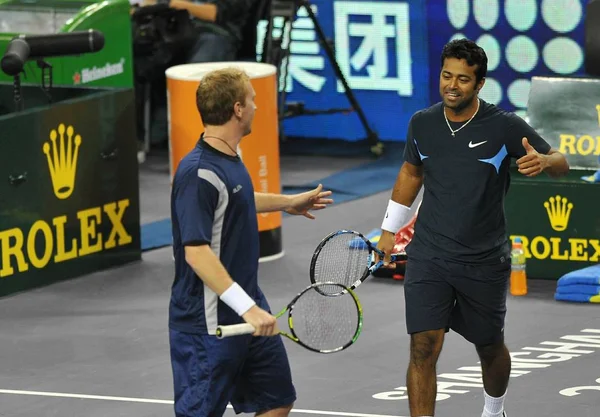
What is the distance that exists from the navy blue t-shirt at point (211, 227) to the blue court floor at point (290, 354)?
1.91m

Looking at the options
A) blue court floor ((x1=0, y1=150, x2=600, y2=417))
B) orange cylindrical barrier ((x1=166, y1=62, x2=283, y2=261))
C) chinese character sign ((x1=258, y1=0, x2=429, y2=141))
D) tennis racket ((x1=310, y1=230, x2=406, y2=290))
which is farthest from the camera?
chinese character sign ((x1=258, y1=0, x2=429, y2=141))

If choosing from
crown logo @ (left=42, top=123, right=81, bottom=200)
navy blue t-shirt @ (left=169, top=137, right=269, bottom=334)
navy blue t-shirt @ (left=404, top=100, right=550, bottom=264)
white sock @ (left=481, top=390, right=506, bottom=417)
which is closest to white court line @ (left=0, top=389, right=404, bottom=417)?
white sock @ (left=481, top=390, right=506, bottom=417)

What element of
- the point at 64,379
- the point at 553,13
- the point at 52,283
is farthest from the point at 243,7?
the point at 64,379

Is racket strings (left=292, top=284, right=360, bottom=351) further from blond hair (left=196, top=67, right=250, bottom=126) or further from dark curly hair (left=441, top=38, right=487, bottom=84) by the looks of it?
dark curly hair (left=441, top=38, right=487, bottom=84)

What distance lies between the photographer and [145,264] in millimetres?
11117

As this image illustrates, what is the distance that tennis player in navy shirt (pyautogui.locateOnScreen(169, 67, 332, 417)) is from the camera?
5.57 m

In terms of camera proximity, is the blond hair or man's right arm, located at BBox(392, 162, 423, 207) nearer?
the blond hair

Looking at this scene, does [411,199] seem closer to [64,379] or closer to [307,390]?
[307,390]

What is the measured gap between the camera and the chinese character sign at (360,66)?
14844 mm

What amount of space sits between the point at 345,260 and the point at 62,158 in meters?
4.13

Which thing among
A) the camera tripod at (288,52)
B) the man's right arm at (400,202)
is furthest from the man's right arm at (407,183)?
the camera tripod at (288,52)

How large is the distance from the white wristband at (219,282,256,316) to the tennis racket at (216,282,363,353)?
458mm

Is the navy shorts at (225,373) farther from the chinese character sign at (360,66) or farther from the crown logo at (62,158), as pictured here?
the chinese character sign at (360,66)

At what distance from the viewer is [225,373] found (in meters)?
5.79
